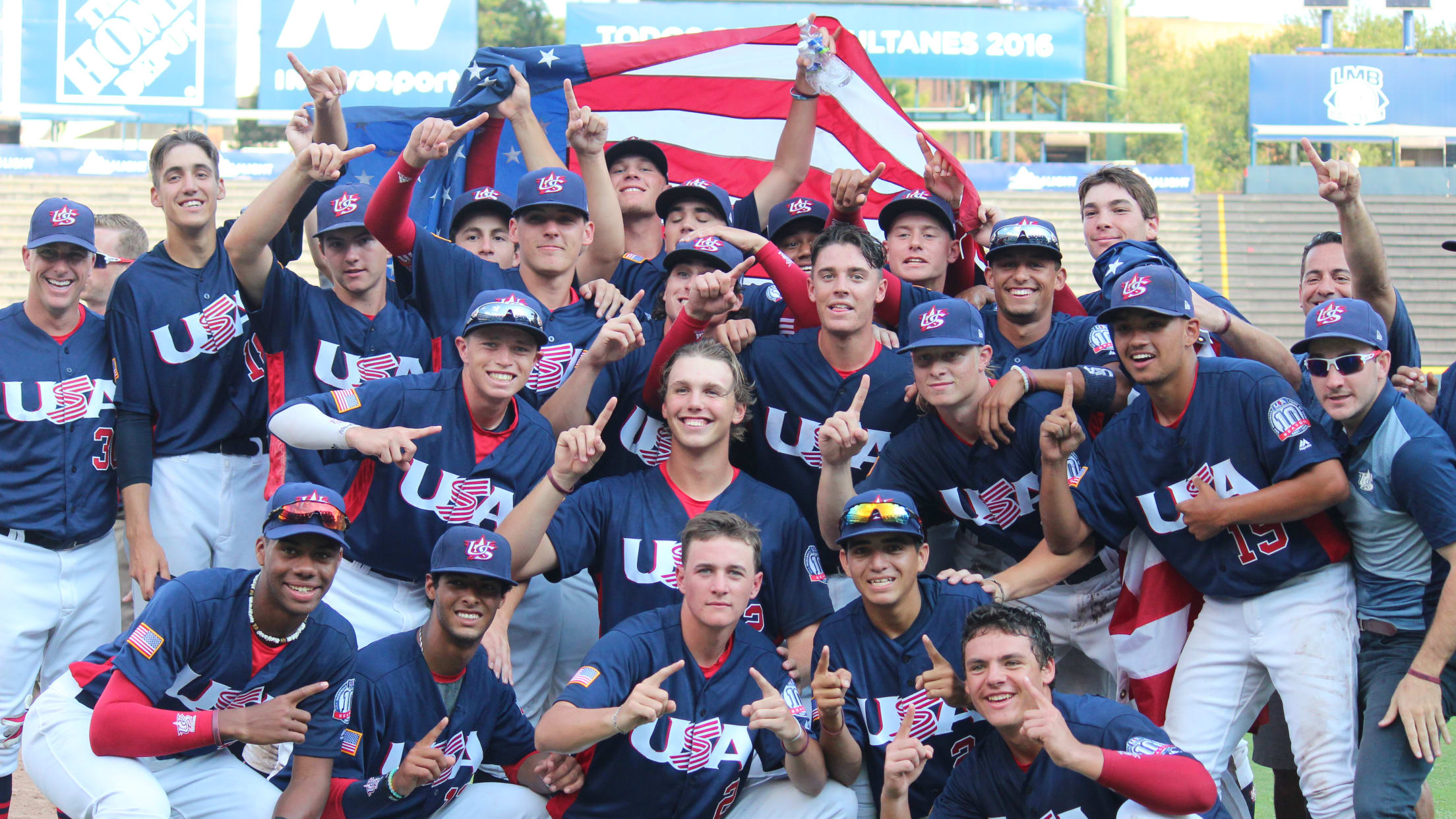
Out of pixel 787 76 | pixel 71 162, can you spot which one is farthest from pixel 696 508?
pixel 71 162

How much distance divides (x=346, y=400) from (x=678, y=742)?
1.86 m

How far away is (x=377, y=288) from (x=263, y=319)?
1.66 ft

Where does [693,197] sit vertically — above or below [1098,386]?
above

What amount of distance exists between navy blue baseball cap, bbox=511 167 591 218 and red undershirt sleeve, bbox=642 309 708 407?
2.37ft

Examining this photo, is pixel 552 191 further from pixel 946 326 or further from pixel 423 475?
pixel 946 326

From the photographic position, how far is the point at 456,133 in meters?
5.59

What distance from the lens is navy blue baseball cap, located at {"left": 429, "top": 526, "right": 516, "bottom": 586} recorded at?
15.1 feet

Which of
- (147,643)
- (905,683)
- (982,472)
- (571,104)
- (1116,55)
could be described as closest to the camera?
(147,643)

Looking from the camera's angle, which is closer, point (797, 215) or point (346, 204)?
point (346, 204)

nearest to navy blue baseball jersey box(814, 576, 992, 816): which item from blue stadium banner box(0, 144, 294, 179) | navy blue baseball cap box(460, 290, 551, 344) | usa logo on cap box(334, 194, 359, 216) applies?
navy blue baseball cap box(460, 290, 551, 344)

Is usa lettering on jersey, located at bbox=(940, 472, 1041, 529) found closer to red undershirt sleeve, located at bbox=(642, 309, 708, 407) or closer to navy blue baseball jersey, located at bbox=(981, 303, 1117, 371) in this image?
navy blue baseball jersey, located at bbox=(981, 303, 1117, 371)

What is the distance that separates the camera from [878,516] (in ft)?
15.5

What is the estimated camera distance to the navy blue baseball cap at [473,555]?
15.1ft

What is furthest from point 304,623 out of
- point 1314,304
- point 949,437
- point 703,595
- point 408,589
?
point 1314,304
